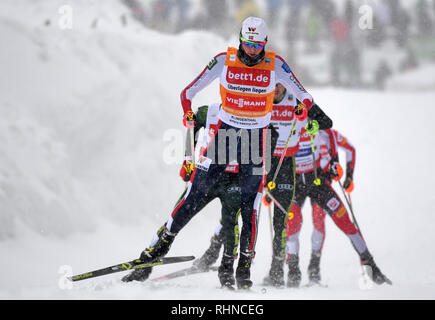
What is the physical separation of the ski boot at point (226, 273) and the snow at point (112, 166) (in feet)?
2.45

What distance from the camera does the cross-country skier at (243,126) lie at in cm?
503

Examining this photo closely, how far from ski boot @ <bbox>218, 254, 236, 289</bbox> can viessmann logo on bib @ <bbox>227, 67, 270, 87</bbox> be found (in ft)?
6.56

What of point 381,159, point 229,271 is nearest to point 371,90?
point 381,159

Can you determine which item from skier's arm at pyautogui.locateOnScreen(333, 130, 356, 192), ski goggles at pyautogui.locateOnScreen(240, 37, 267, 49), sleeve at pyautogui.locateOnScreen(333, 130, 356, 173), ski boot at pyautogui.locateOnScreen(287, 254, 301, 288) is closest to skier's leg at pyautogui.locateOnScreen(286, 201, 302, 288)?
ski boot at pyautogui.locateOnScreen(287, 254, 301, 288)

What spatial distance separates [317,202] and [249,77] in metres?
2.55

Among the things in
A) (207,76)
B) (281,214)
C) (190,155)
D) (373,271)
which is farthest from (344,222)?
(207,76)

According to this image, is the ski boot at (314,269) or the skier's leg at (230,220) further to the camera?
the ski boot at (314,269)

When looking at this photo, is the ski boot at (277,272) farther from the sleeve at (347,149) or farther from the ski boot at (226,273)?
the sleeve at (347,149)

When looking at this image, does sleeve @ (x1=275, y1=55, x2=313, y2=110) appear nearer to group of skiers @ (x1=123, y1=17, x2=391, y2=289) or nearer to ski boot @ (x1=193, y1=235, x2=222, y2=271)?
group of skiers @ (x1=123, y1=17, x2=391, y2=289)

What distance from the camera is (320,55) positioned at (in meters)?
20.7

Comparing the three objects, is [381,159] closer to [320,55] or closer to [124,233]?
[124,233]

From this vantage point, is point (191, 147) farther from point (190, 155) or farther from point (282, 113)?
point (282, 113)

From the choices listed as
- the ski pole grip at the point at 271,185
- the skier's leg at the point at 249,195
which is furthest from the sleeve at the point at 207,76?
the ski pole grip at the point at 271,185

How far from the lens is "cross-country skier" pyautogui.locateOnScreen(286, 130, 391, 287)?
6605mm
